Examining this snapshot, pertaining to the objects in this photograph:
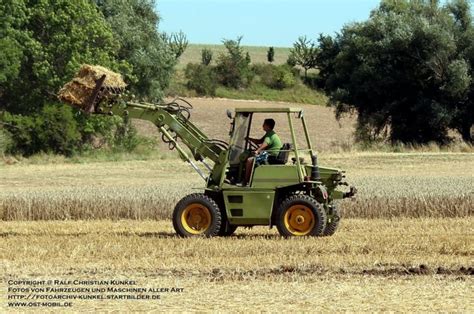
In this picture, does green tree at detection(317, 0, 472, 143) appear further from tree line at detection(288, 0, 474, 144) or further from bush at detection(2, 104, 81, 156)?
bush at detection(2, 104, 81, 156)

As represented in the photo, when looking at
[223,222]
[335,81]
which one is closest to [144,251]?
[223,222]

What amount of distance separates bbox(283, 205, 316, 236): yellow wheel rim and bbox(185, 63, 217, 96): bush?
59303 millimetres

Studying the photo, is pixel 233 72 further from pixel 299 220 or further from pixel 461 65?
pixel 299 220

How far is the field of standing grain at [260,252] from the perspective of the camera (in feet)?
41.6

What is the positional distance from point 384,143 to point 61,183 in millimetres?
18942

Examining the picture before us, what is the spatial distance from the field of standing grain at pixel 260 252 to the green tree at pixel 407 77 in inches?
732

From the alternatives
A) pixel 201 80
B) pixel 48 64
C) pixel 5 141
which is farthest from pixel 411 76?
pixel 201 80

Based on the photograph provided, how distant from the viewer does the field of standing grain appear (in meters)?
12.7

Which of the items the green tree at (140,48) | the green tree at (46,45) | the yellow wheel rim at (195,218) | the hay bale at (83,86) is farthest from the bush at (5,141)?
the yellow wheel rim at (195,218)

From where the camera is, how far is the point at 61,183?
34.6 m

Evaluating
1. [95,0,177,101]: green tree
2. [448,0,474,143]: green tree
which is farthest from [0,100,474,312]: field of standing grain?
[95,0,177,101]: green tree

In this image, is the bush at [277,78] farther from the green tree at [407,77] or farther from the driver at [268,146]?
Result: the driver at [268,146]

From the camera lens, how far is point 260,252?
55.4 ft

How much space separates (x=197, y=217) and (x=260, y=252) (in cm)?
264
